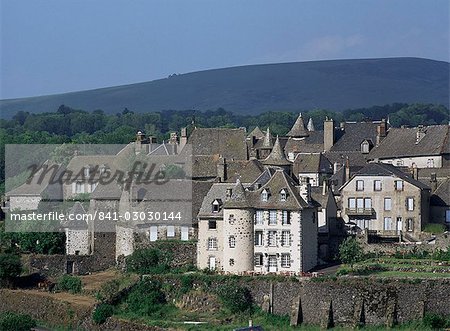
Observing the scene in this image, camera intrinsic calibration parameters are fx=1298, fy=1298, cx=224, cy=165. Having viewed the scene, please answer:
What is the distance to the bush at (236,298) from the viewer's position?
6328 centimetres

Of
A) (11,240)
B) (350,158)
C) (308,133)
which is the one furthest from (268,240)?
(308,133)

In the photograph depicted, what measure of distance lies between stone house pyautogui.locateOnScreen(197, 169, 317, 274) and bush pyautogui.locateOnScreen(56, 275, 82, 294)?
7.89 m

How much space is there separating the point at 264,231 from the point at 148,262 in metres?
6.79

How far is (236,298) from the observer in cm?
6328

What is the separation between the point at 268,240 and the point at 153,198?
29.7ft

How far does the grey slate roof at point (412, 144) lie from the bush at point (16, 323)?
119 feet

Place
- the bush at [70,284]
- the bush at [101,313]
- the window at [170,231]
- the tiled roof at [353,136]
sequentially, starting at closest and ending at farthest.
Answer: the bush at [101,313] < the bush at [70,284] < the window at [170,231] < the tiled roof at [353,136]

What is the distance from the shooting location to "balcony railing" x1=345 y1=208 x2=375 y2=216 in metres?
76.4

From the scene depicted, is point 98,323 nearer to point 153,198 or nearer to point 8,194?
point 153,198

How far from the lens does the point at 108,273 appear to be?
72.8 metres

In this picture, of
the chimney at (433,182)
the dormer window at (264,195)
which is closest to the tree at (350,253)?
the dormer window at (264,195)

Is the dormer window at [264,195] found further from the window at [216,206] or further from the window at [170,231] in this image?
the window at [170,231]

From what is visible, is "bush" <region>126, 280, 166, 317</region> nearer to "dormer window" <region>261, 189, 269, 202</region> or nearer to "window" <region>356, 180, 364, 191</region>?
"dormer window" <region>261, 189, 269, 202</region>

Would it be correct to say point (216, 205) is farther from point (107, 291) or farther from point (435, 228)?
point (435, 228)
